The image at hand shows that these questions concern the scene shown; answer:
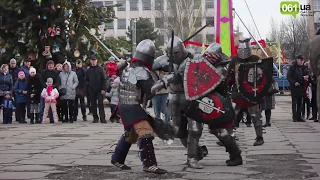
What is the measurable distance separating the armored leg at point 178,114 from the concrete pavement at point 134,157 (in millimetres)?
400

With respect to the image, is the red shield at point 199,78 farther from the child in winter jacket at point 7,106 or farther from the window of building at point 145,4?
the window of building at point 145,4

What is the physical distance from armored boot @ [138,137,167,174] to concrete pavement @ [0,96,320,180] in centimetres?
9

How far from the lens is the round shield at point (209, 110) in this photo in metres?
8.01

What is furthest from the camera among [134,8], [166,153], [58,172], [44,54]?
[134,8]

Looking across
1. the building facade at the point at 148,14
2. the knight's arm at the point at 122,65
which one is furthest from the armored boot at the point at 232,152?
the building facade at the point at 148,14

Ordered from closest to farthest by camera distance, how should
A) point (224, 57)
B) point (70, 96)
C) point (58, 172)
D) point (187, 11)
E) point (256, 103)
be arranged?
point (58, 172) → point (224, 57) → point (256, 103) → point (70, 96) → point (187, 11)

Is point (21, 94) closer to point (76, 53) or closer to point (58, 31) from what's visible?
point (58, 31)

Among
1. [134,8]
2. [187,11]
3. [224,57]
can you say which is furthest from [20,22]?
[134,8]

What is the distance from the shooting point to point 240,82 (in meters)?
10.1

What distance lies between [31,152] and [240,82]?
11.5ft

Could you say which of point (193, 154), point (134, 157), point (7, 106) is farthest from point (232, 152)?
point (7, 106)

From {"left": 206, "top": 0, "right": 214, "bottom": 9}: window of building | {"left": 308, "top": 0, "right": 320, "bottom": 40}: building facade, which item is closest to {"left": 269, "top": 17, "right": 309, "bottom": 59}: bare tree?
{"left": 308, "top": 0, "right": 320, "bottom": 40}: building facade

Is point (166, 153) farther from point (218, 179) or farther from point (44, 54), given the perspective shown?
point (44, 54)

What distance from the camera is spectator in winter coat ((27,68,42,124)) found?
16.8m
